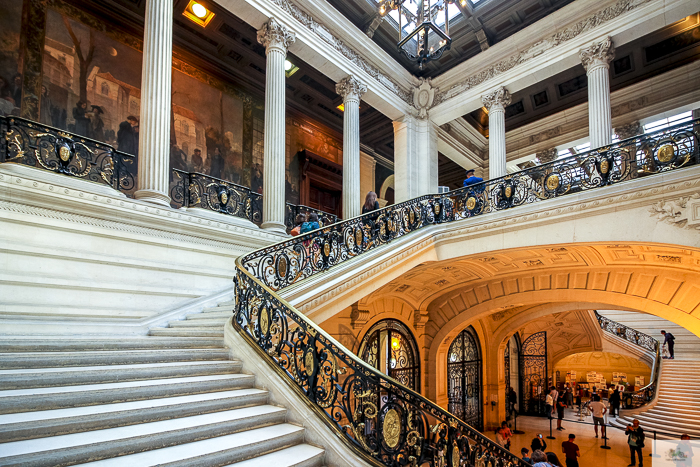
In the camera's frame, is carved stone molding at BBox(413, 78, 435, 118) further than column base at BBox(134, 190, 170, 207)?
Yes

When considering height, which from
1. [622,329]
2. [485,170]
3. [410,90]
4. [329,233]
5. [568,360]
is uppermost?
[410,90]

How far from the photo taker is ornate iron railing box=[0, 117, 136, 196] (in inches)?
213

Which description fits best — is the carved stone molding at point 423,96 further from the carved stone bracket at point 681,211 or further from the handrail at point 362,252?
the carved stone bracket at point 681,211

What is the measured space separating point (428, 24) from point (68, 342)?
6.11m

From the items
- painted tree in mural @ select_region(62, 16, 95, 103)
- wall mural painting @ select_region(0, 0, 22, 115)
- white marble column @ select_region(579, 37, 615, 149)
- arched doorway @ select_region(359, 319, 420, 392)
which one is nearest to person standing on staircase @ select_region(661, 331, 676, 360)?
arched doorway @ select_region(359, 319, 420, 392)

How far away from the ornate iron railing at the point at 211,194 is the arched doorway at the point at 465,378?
7.71 m

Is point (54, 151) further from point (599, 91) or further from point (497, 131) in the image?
point (599, 91)

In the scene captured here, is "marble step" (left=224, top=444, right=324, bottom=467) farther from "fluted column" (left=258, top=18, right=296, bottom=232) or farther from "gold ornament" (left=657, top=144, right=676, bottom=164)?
"gold ornament" (left=657, top=144, right=676, bottom=164)

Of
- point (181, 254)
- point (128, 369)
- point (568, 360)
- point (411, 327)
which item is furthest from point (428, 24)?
point (568, 360)

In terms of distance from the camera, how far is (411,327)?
11.3 meters

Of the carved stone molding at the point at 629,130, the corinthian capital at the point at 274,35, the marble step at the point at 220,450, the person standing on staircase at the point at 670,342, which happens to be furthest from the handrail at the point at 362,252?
the person standing on staircase at the point at 670,342

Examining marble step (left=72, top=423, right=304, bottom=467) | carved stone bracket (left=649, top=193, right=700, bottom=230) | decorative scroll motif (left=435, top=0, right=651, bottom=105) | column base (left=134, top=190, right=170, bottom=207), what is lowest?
Answer: marble step (left=72, top=423, right=304, bottom=467)

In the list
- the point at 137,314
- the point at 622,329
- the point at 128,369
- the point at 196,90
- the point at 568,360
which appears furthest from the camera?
the point at 568,360

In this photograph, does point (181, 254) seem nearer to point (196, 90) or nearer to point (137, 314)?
point (137, 314)
